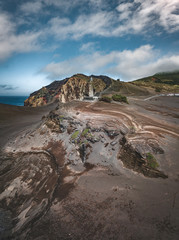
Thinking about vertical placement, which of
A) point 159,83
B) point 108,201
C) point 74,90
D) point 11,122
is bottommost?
point 108,201

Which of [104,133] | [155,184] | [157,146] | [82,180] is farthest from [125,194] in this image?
[104,133]

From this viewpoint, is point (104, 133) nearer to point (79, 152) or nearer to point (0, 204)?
point (79, 152)

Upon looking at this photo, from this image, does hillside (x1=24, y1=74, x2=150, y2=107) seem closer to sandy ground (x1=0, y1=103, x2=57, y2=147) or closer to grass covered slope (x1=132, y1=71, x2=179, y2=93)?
grass covered slope (x1=132, y1=71, x2=179, y2=93)

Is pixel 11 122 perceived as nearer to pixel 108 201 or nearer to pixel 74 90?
pixel 108 201

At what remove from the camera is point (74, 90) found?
108 feet

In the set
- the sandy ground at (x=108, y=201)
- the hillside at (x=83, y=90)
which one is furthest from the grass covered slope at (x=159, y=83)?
the sandy ground at (x=108, y=201)

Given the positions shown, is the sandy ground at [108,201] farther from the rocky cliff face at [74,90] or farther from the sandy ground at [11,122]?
the rocky cliff face at [74,90]

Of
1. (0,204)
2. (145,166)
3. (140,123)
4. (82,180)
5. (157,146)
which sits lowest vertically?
(0,204)

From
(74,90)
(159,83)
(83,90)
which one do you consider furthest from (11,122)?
(159,83)

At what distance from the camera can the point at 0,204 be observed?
5438 millimetres

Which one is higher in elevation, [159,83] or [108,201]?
[159,83]

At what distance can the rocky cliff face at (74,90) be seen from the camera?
107 ft

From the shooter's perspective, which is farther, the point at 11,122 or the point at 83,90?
the point at 83,90

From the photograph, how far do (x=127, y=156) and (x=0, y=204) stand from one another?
707 centimetres
